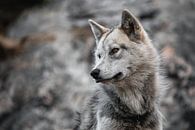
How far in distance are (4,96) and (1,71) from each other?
2.79 ft

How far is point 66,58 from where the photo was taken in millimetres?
13805

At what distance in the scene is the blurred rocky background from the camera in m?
13.2

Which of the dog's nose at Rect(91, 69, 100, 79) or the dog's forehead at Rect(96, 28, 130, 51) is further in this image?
the dog's forehead at Rect(96, 28, 130, 51)

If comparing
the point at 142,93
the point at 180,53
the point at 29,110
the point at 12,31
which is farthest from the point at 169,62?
the point at 142,93

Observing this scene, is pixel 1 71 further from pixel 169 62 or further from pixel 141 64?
pixel 141 64

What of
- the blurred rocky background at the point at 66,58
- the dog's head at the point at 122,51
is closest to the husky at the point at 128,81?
the dog's head at the point at 122,51

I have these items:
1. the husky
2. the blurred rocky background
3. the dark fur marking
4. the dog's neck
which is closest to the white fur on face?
the husky

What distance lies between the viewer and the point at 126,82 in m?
8.15

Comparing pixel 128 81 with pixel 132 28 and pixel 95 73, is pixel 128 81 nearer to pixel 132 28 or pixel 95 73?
pixel 95 73

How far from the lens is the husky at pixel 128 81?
805cm

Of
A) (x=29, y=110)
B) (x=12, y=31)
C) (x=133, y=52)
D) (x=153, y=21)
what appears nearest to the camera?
(x=133, y=52)

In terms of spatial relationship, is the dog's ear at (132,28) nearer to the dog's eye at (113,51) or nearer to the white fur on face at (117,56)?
the white fur on face at (117,56)

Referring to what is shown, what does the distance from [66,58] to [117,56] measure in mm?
5868

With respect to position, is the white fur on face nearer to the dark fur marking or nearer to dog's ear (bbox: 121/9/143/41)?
dog's ear (bbox: 121/9/143/41)
